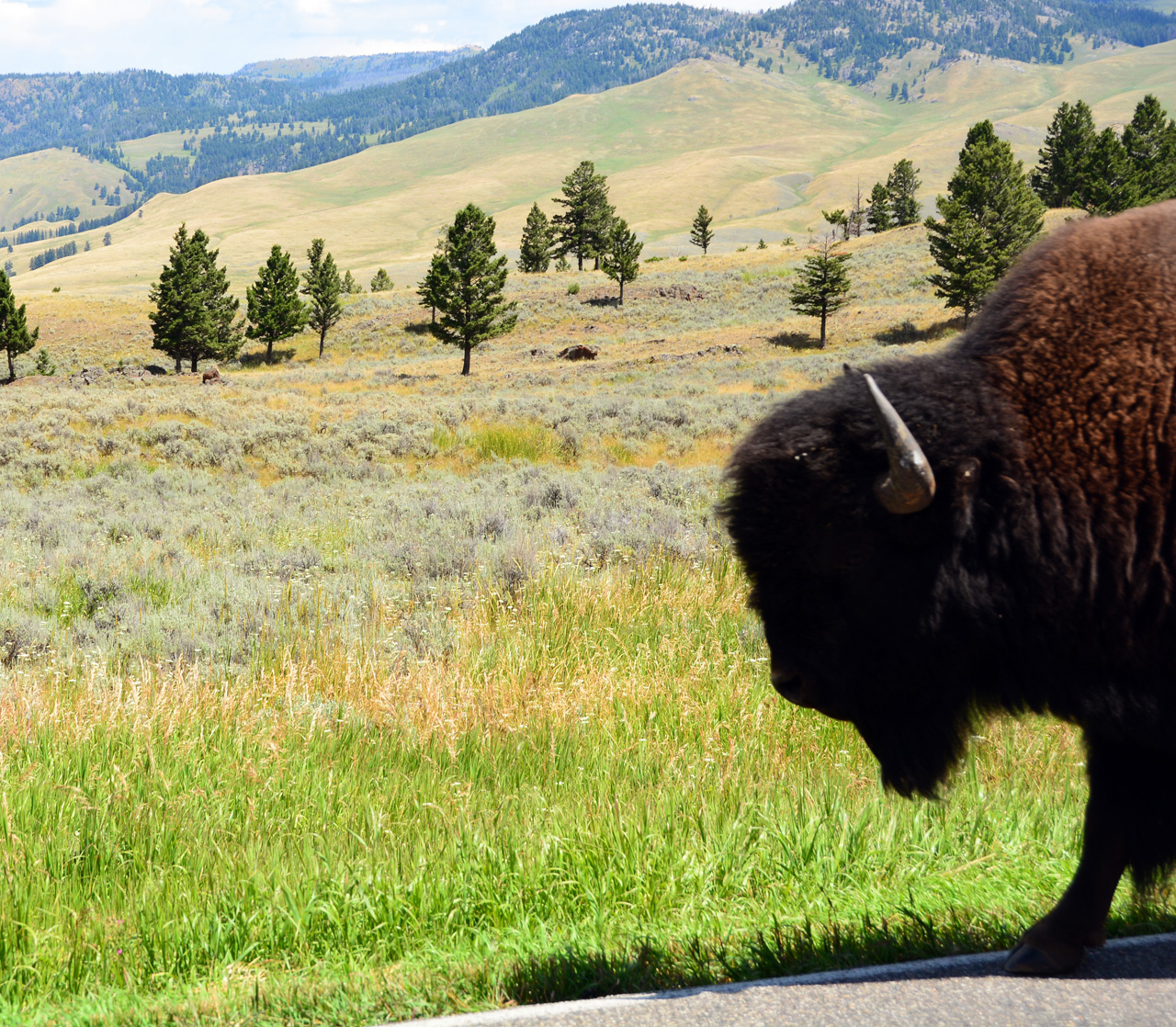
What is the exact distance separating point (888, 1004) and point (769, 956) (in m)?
0.43

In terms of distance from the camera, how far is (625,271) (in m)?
65.8

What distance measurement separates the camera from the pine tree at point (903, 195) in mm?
86125

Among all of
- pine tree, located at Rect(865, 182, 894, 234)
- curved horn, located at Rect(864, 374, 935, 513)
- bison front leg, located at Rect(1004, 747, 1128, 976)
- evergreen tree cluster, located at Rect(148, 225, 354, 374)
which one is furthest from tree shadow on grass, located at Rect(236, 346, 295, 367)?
bison front leg, located at Rect(1004, 747, 1128, 976)

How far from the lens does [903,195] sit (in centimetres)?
8788

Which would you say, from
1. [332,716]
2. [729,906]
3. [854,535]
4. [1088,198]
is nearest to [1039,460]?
[854,535]

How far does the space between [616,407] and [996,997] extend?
73.0ft

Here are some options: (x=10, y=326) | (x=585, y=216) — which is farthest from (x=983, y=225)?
(x=10, y=326)

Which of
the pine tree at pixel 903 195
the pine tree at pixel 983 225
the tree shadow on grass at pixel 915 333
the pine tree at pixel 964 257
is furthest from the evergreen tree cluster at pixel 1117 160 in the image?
the pine tree at pixel 903 195

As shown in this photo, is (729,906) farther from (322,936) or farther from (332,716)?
(332,716)

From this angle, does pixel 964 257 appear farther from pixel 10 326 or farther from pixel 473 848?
pixel 10 326

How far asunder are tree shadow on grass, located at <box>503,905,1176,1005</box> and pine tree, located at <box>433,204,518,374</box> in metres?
47.5

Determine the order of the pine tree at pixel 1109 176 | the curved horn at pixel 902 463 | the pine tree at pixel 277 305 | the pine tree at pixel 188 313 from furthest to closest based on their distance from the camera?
1. the pine tree at pixel 1109 176
2. the pine tree at pixel 277 305
3. the pine tree at pixel 188 313
4. the curved horn at pixel 902 463

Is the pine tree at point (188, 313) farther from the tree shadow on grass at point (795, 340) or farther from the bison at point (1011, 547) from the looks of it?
the bison at point (1011, 547)

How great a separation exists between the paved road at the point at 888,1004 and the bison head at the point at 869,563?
0.57 metres
